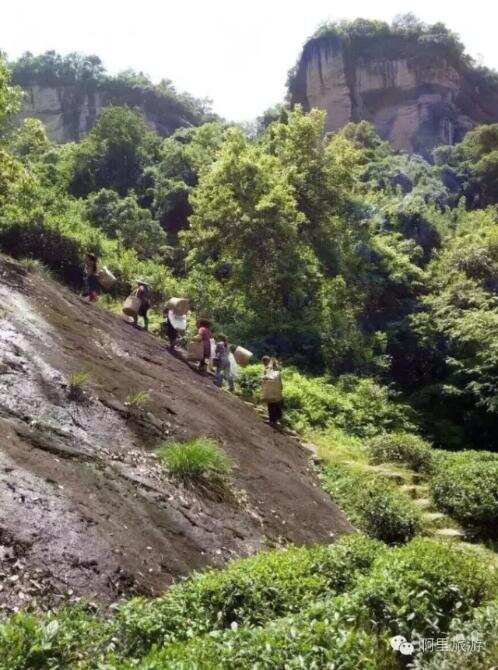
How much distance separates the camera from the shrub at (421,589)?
4.66m

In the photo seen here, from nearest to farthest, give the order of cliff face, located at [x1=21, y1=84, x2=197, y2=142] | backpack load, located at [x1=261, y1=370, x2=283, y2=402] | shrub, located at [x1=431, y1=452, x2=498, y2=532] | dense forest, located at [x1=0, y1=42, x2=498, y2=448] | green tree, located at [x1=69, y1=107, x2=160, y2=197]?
shrub, located at [x1=431, y1=452, x2=498, y2=532] → backpack load, located at [x1=261, y1=370, x2=283, y2=402] → dense forest, located at [x1=0, y1=42, x2=498, y2=448] → green tree, located at [x1=69, y1=107, x2=160, y2=197] → cliff face, located at [x1=21, y1=84, x2=197, y2=142]

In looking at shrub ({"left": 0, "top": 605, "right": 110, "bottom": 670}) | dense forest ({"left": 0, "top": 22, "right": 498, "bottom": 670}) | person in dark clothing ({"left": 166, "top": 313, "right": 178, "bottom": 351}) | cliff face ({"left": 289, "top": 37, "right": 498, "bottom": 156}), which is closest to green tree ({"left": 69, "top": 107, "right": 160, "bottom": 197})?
dense forest ({"left": 0, "top": 22, "right": 498, "bottom": 670})

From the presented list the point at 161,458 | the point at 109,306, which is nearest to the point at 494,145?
the point at 109,306

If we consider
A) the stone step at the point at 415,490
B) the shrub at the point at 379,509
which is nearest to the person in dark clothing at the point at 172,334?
the shrub at the point at 379,509

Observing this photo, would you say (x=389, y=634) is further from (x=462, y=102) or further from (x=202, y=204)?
(x=462, y=102)

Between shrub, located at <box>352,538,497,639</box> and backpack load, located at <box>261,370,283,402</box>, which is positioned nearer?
shrub, located at <box>352,538,497,639</box>

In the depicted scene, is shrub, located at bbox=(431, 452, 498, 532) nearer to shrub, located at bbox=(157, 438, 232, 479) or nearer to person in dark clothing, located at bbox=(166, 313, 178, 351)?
shrub, located at bbox=(157, 438, 232, 479)

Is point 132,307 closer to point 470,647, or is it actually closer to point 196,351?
point 196,351

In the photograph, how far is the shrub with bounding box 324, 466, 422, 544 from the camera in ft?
30.0

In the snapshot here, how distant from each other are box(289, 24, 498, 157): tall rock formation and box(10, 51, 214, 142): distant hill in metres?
14.1

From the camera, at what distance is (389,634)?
15.0ft

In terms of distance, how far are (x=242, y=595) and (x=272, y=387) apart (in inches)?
299

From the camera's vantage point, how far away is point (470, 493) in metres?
10.2

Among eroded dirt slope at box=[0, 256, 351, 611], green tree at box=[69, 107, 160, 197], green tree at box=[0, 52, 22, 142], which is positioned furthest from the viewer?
green tree at box=[69, 107, 160, 197]
